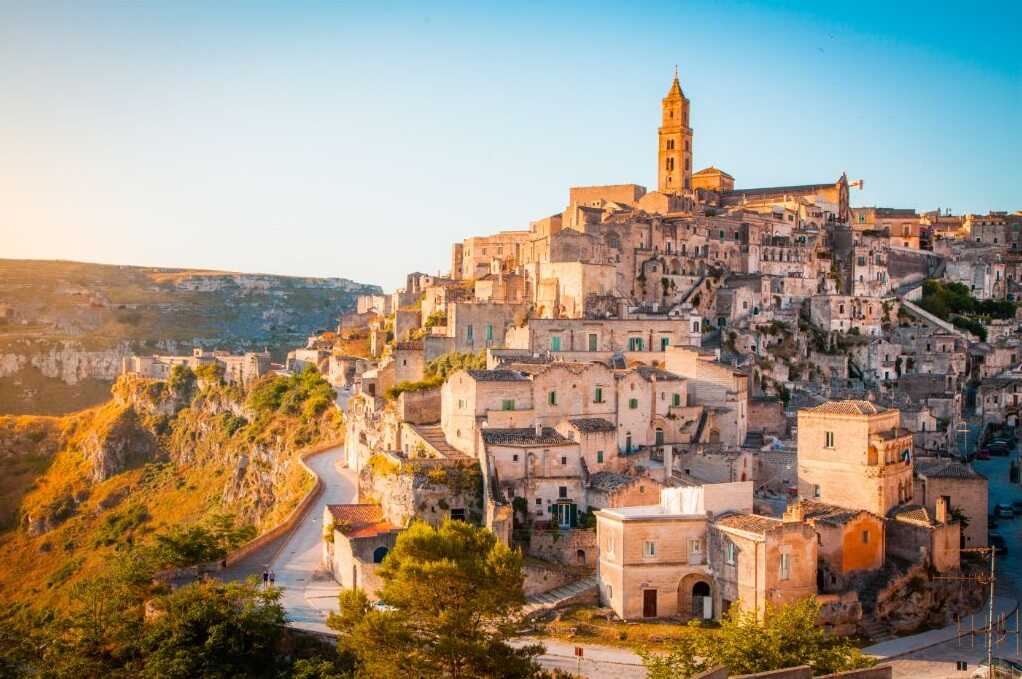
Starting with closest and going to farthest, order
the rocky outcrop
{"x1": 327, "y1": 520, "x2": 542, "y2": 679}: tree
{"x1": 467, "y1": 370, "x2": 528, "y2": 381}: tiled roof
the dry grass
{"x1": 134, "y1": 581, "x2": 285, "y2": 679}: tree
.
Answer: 1. {"x1": 327, "y1": 520, "x2": 542, "y2": 679}: tree
2. {"x1": 134, "y1": 581, "x2": 285, "y2": 679}: tree
3. the dry grass
4. {"x1": 467, "y1": 370, "x2": 528, "y2": 381}: tiled roof
5. the rocky outcrop

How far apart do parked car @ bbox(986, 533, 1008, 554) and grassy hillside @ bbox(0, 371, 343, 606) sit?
31.9 m

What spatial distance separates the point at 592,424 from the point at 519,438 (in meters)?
3.49

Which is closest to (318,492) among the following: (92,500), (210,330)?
(92,500)

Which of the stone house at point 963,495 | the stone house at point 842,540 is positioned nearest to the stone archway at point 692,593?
the stone house at point 842,540

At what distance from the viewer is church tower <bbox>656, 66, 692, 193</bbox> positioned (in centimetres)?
8838

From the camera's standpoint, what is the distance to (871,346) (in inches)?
2569

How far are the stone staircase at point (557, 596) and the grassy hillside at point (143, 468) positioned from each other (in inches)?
787

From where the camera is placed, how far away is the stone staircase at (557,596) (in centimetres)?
3316

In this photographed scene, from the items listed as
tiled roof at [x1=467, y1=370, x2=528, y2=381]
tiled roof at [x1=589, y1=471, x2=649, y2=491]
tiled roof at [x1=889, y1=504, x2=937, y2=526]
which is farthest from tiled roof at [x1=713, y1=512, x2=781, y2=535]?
tiled roof at [x1=467, y1=370, x2=528, y2=381]

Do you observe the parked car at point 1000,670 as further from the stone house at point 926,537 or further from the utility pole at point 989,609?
the stone house at point 926,537

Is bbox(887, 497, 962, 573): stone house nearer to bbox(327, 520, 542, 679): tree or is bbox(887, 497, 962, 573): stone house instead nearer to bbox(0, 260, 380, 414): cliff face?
bbox(327, 520, 542, 679): tree

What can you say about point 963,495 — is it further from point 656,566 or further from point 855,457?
point 656,566

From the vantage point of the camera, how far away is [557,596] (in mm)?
34125

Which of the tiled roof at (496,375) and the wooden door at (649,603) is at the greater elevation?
the tiled roof at (496,375)
